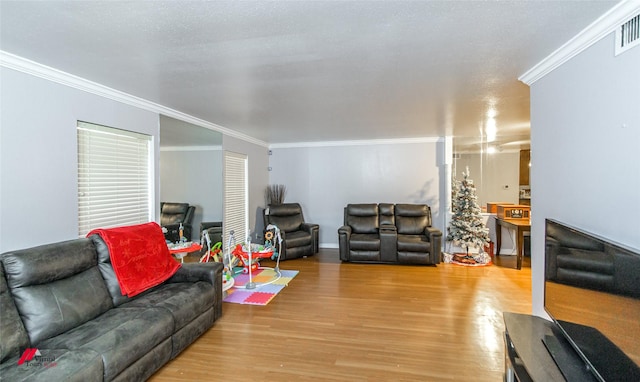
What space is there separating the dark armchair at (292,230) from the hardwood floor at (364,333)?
117 cm

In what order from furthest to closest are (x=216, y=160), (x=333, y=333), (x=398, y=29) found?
(x=216, y=160) < (x=333, y=333) < (x=398, y=29)

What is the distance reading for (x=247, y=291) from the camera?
3812 millimetres

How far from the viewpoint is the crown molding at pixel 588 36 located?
1.46 metres

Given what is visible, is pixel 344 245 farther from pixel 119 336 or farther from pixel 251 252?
pixel 119 336

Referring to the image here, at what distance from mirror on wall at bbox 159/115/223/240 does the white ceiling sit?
0.48 meters

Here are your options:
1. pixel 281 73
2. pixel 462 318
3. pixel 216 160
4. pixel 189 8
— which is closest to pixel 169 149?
pixel 216 160

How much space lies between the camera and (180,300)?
244 cm

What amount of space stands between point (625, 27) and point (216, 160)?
14.5ft

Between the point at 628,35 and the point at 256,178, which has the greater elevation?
the point at 628,35

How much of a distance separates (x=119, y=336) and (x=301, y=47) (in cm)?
228

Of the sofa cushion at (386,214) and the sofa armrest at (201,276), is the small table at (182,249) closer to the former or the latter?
the sofa armrest at (201,276)

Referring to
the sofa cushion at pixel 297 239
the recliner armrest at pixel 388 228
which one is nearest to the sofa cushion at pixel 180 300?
the sofa cushion at pixel 297 239

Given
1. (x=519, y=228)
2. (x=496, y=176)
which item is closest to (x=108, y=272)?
(x=519, y=228)

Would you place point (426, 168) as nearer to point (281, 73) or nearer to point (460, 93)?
point (460, 93)
